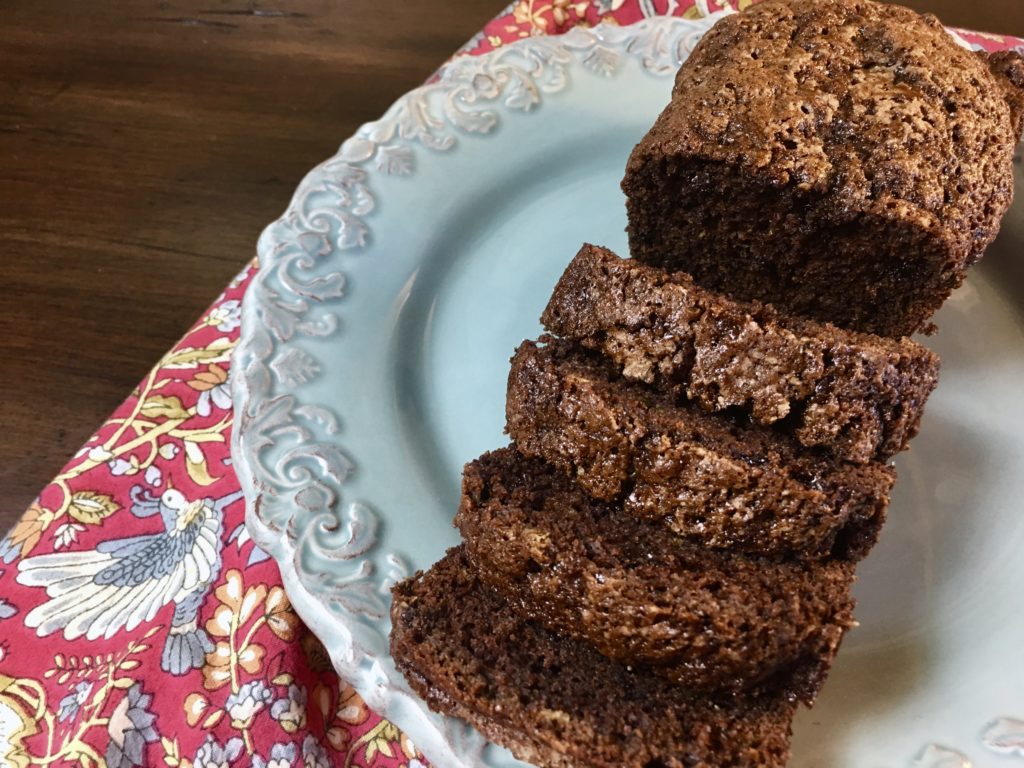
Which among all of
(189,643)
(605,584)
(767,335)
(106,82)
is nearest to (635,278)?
(767,335)

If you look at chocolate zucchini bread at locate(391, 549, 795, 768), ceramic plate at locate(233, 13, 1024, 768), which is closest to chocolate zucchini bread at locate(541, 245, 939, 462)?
ceramic plate at locate(233, 13, 1024, 768)

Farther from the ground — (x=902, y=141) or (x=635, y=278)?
(x=902, y=141)

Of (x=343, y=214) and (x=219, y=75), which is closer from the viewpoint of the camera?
(x=343, y=214)

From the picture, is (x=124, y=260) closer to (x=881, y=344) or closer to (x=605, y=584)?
(x=605, y=584)

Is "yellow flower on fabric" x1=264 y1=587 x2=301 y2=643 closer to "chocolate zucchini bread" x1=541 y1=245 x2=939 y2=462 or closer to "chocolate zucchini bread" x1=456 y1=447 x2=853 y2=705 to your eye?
"chocolate zucchini bread" x1=456 y1=447 x2=853 y2=705

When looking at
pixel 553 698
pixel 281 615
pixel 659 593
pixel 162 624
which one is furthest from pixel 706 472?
pixel 162 624

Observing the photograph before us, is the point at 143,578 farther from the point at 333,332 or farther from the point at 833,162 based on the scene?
the point at 833,162
